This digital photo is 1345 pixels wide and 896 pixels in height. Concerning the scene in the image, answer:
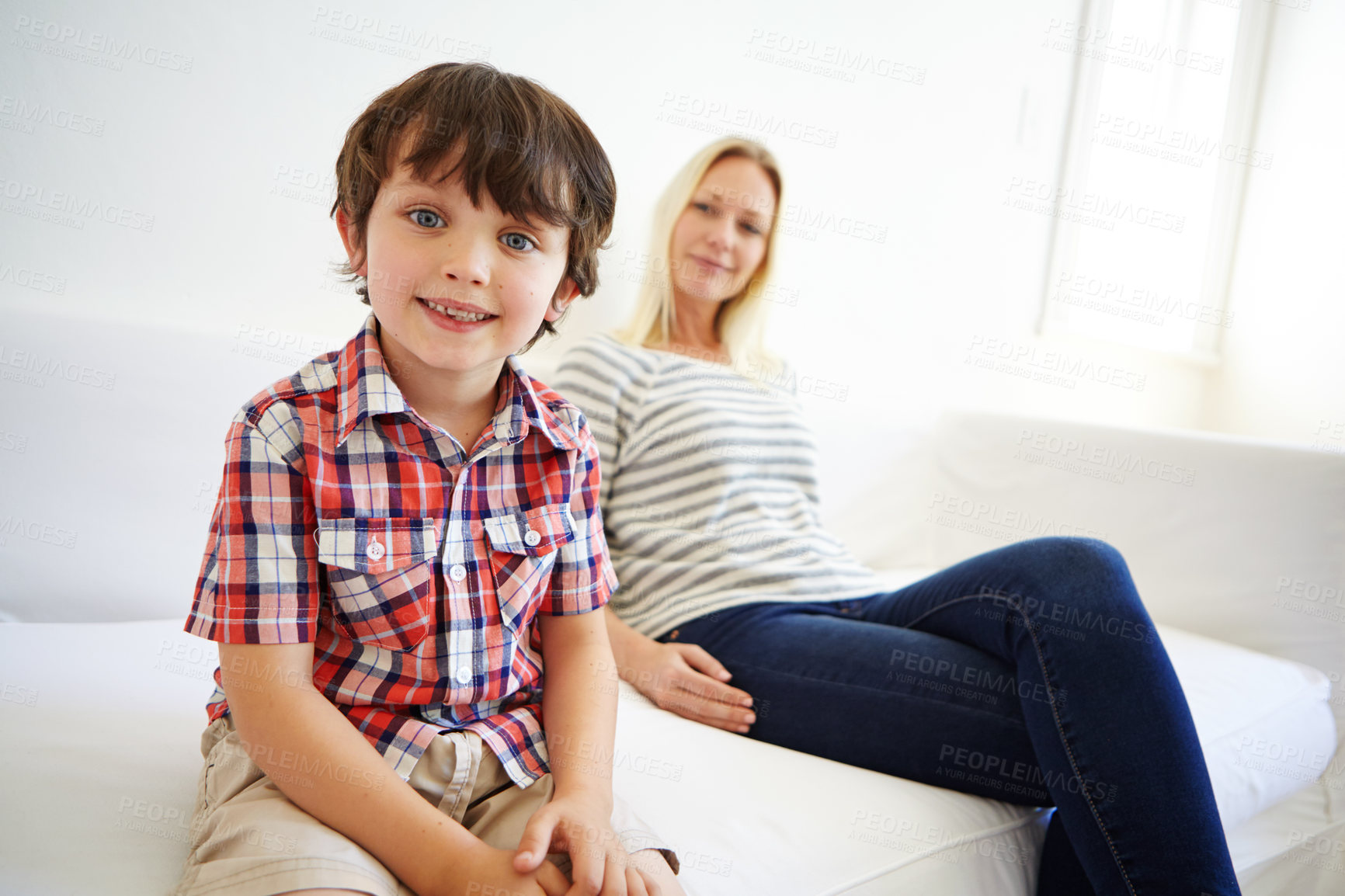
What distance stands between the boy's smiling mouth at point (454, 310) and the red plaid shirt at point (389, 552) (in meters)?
0.06

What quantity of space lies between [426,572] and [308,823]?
187mm

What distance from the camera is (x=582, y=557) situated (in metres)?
0.78

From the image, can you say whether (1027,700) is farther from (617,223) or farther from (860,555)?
(617,223)

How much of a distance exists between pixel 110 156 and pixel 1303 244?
2728mm

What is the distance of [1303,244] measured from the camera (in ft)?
7.79

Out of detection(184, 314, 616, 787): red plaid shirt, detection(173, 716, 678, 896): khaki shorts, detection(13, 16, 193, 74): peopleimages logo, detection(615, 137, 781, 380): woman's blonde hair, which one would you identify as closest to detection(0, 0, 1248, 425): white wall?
detection(13, 16, 193, 74): peopleimages logo

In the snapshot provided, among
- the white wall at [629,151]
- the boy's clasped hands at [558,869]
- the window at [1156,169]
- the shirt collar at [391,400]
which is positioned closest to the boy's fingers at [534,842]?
the boy's clasped hands at [558,869]

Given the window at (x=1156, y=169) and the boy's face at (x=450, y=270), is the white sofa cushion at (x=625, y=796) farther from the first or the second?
the window at (x=1156, y=169)

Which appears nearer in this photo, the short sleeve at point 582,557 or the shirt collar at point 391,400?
the shirt collar at point 391,400

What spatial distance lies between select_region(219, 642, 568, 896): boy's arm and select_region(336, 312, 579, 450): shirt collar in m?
0.17

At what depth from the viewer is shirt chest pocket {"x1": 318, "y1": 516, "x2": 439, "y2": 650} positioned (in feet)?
2.11

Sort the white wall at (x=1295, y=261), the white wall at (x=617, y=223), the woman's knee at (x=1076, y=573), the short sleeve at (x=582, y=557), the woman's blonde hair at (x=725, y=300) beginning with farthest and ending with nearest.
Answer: the white wall at (x=1295, y=261), the woman's blonde hair at (x=725, y=300), the white wall at (x=617, y=223), the woman's knee at (x=1076, y=573), the short sleeve at (x=582, y=557)

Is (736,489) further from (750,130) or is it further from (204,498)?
(750,130)

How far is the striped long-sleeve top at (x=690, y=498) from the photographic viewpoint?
1127mm
